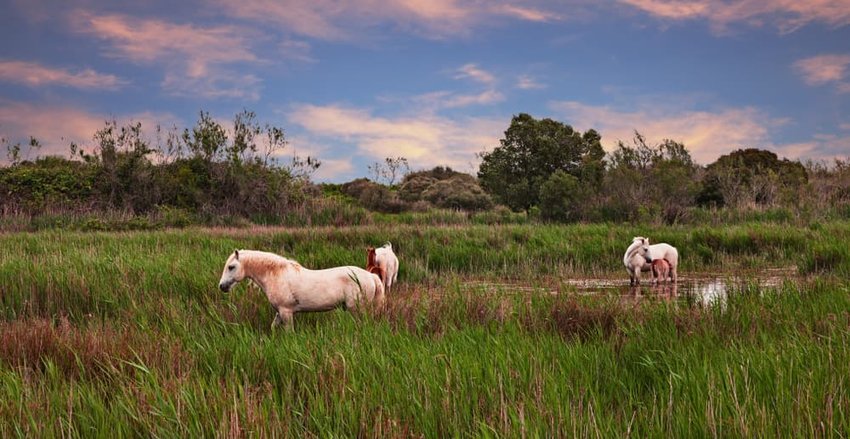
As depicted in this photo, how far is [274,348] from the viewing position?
5.14 metres

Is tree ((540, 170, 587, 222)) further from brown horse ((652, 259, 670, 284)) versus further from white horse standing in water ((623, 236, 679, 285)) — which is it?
brown horse ((652, 259, 670, 284))

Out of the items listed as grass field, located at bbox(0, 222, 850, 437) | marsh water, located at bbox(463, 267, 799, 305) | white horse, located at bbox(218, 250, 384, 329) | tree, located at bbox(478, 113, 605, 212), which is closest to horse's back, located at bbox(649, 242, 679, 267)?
marsh water, located at bbox(463, 267, 799, 305)

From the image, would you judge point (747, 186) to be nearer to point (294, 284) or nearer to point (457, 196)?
point (457, 196)

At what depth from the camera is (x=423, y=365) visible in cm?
432

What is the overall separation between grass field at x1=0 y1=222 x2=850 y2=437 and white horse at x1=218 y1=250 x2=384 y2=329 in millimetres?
308

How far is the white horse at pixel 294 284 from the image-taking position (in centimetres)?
704

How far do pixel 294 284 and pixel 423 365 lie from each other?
305 centimetres

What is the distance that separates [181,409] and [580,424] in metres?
2.30

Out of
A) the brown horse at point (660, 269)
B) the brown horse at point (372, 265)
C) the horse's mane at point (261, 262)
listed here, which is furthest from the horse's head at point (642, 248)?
the horse's mane at point (261, 262)

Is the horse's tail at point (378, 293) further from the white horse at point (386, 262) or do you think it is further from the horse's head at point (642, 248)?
the horse's head at point (642, 248)

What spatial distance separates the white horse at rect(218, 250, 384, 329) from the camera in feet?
23.1

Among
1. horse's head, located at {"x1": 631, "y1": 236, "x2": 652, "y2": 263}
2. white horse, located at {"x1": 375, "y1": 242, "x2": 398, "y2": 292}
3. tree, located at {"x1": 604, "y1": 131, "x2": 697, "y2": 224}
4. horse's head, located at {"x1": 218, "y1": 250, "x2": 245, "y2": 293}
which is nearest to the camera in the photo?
horse's head, located at {"x1": 218, "y1": 250, "x2": 245, "y2": 293}

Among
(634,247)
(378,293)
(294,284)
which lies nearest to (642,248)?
(634,247)

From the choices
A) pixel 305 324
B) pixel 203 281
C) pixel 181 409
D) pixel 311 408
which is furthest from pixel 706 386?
pixel 203 281
